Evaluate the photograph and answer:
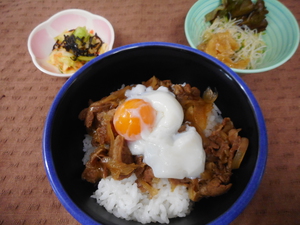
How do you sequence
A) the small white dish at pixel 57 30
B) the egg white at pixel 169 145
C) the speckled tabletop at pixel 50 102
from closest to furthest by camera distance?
1. the egg white at pixel 169 145
2. the speckled tabletop at pixel 50 102
3. the small white dish at pixel 57 30

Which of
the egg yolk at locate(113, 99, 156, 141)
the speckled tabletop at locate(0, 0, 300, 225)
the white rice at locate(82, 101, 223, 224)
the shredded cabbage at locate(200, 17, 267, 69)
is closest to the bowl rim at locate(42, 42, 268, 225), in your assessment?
the white rice at locate(82, 101, 223, 224)

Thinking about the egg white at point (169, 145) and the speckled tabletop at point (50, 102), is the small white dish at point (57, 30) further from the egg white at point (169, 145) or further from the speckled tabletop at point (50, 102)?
the egg white at point (169, 145)

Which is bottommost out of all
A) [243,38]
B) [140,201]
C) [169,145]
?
[140,201]

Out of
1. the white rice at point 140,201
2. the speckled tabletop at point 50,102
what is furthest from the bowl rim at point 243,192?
the speckled tabletop at point 50,102

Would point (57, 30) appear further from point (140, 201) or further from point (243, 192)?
point (243, 192)

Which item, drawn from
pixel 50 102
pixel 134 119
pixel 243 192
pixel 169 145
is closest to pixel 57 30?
pixel 50 102

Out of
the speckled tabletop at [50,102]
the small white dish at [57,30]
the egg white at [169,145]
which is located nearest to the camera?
the egg white at [169,145]

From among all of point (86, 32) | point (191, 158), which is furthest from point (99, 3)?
point (191, 158)

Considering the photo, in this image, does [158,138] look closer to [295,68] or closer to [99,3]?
[295,68]
